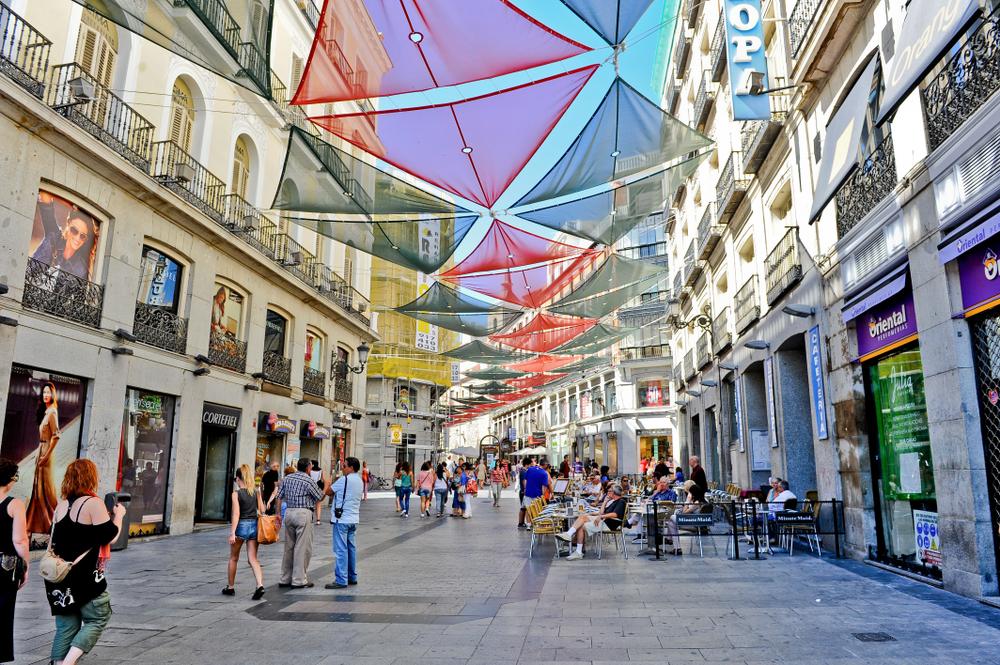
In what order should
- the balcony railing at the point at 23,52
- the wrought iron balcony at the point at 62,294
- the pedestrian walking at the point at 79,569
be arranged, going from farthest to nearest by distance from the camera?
the wrought iron balcony at the point at 62,294 → the balcony railing at the point at 23,52 → the pedestrian walking at the point at 79,569

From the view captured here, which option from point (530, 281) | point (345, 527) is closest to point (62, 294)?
point (345, 527)

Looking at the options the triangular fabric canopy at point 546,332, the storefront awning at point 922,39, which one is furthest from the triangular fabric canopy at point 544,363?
the storefront awning at point 922,39

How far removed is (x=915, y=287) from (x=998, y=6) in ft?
9.74

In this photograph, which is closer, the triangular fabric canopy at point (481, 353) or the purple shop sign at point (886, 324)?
the purple shop sign at point (886, 324)

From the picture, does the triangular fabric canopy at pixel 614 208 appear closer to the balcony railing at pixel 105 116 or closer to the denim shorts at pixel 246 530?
the balcony railing at pixel 105 116

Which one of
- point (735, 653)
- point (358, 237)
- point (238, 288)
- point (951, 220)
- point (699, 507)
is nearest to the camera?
point (735, 653)

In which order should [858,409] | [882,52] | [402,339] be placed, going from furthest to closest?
[402,339] < [858,409] < [882,52]

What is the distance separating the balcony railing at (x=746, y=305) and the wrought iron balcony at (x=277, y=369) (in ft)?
40.5

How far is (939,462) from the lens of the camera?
24.0 ft

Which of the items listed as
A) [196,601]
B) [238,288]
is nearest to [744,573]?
[196,601]

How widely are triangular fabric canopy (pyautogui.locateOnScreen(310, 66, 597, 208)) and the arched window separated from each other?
5.64 meters

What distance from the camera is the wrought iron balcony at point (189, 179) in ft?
44.5

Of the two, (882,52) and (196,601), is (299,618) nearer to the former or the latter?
(196,601)

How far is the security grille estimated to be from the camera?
6.60 metres
